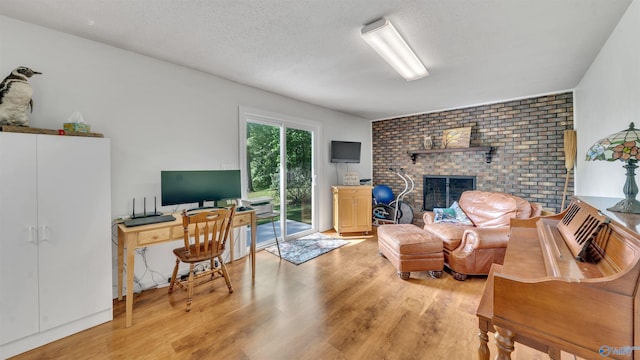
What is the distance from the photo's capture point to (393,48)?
2.28 meters

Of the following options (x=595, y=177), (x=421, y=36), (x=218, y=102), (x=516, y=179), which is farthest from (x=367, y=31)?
(x=516, y=179)

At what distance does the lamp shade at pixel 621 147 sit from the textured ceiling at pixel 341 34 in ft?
3.62

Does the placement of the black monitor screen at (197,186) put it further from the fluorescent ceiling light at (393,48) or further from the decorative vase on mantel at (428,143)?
the decorative vase on mantel at (428,143)

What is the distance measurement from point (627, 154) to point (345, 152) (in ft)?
12.8

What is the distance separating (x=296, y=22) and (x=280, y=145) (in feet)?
7.35

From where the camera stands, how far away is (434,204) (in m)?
4.87

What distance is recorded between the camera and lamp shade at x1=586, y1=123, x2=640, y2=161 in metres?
1.20

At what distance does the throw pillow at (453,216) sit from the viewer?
3.32 metres

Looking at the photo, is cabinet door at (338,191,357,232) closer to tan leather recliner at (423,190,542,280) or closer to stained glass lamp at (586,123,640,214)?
tan leather recliner at (423,190,542,280)

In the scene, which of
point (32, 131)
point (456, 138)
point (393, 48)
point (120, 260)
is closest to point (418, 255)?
point (393, 48)

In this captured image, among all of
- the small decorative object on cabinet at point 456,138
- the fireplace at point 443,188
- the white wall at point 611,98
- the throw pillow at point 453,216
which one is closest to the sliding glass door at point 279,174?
the throw pillow at point 453,216

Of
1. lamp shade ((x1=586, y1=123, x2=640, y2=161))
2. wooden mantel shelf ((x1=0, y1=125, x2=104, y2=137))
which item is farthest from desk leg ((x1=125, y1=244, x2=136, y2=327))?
lamp shade ((x1=586, y1=123, x2=640, y2=161))

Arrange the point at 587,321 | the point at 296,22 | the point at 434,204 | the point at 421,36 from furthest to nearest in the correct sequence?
the point at 434,204 → the point at 421,36 → the point at 296,22 → the point at 587,321

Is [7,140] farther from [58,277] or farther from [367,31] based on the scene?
[367,31]
